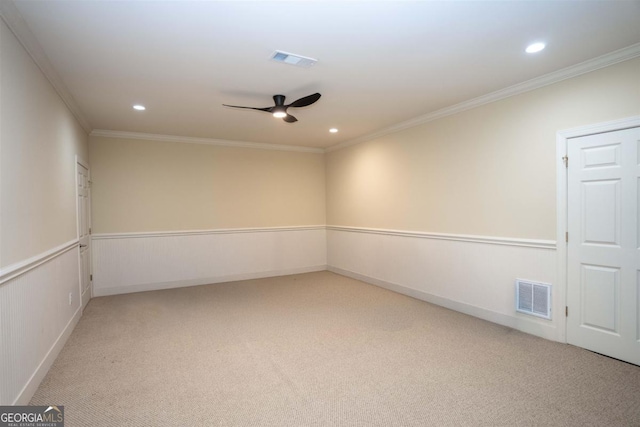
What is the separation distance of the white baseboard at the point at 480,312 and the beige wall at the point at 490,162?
89cm

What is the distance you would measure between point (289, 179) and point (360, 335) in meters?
3.91

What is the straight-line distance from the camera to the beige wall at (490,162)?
307cm

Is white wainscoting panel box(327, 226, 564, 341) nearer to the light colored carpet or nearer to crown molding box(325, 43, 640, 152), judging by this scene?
the light colored carpet

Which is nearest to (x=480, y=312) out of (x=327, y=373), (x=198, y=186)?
(x=327, y=373)

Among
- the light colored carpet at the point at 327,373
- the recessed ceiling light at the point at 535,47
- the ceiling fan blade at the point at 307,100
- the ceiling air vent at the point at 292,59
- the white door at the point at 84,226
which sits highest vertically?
the recessed ceiling light at the point at 535,47

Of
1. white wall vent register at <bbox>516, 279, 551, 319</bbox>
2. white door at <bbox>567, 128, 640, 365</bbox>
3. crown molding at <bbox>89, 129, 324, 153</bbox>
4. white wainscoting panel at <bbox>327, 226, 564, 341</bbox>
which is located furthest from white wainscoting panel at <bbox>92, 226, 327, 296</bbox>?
white door at <bbox>567, 128, 640, 365</bbox>

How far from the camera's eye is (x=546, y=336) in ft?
11.1

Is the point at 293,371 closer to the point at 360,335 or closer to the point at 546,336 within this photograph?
the point at 360,335

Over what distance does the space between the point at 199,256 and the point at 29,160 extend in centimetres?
366

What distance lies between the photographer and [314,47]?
8.77ft

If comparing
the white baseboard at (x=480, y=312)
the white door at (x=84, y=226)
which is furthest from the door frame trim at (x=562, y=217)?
the white door at (x=84, y=226)

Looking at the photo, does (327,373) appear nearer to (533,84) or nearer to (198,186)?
(533,84)

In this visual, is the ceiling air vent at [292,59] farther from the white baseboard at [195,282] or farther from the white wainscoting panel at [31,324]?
the white baseboard at [195,282]

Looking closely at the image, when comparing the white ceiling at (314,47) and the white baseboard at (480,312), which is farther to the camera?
the white baseboard at (480,312)
